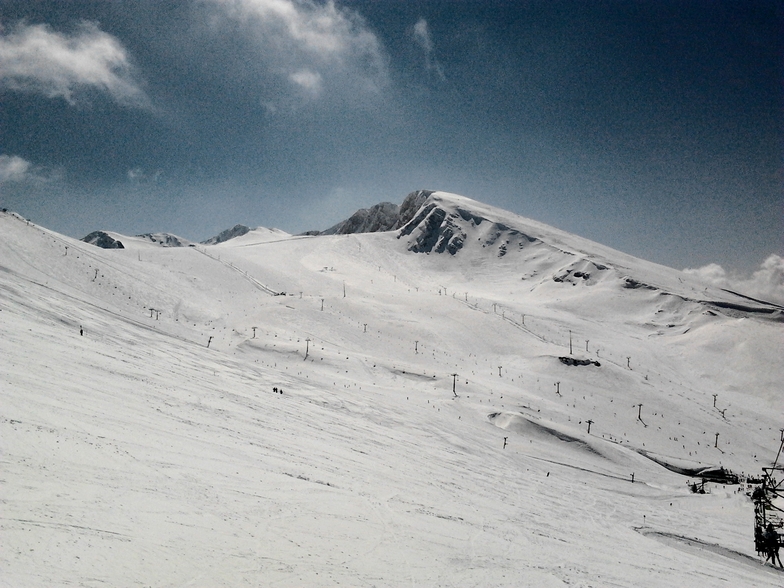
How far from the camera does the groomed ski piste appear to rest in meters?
10.6

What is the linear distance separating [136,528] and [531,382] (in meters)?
58.5

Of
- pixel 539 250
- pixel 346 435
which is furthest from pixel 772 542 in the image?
pixel 539 250

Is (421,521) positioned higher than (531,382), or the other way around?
(531,382)

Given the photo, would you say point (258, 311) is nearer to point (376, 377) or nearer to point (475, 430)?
point (376, 377)

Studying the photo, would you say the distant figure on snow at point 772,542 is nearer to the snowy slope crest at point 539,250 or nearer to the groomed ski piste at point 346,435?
the groomed ski piste at point 346,435

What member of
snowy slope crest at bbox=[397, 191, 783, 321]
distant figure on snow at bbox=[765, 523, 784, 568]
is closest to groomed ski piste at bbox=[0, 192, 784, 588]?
distant figure on snow at bbox=[765, 523, 784, 568]

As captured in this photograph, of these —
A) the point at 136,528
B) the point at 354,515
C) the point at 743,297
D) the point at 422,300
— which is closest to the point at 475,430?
the point at 354,515

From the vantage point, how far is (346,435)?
83.7ft

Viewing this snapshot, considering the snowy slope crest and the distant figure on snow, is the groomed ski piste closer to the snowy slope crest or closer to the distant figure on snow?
the distant figure on snow

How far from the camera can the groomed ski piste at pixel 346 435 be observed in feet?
34.7

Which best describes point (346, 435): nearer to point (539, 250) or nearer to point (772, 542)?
point (772, 542)

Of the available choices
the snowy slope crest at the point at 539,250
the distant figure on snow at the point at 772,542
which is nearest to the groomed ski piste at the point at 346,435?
the distant figure on snow at the point at 772,542

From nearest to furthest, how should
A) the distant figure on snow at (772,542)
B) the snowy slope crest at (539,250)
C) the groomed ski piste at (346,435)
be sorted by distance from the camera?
the groomed ski piste at (346,435) < the distant figure on snow at (772,542) < the snowy slope crest at (539,250)

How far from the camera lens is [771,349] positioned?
82125mm
